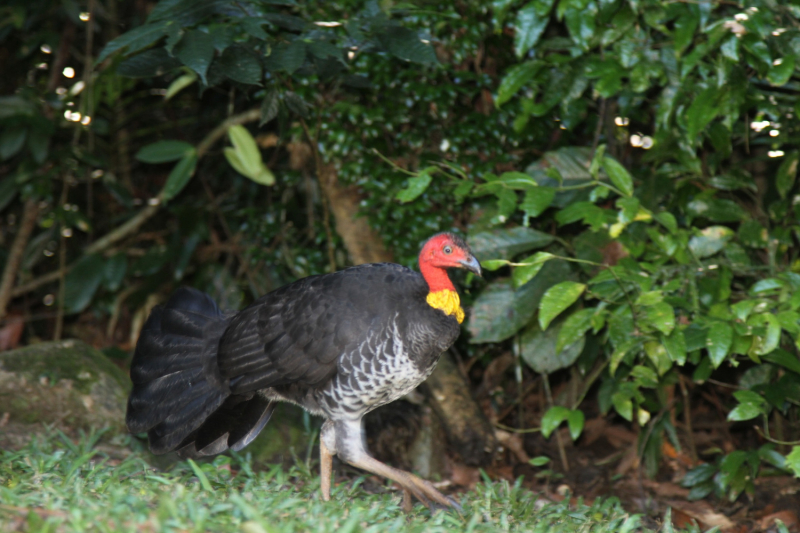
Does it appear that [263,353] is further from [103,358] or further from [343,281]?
[103,358]

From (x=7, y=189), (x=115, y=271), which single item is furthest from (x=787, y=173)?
(x=7, y=189)

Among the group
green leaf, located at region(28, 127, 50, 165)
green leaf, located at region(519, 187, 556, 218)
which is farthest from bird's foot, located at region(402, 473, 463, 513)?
green leaf, located at region(28, 127, 50, 165)

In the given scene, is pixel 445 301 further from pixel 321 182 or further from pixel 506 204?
pixel 321 182

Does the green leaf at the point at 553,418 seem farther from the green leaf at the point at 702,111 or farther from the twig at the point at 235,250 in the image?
the twig at the point at 235,250

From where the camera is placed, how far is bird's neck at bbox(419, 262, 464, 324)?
3350 mm

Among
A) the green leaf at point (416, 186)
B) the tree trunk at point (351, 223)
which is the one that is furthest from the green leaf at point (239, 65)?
the tree trunk at point (351, 223)

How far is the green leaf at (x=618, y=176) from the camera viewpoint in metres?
3.51

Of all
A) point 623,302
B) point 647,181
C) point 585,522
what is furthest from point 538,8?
point 585,522

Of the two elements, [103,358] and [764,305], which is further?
[103,358]

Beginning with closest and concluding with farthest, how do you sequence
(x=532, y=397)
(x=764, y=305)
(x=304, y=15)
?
(x=764, y=305) → (x=304, y=15) → (x=532, y=397)

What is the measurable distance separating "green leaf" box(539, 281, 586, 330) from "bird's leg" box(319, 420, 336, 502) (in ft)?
3.58

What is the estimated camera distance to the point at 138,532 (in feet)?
6.95

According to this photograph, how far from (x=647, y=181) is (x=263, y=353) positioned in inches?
86.2

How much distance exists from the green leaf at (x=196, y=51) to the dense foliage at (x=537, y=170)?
0.6 inches
